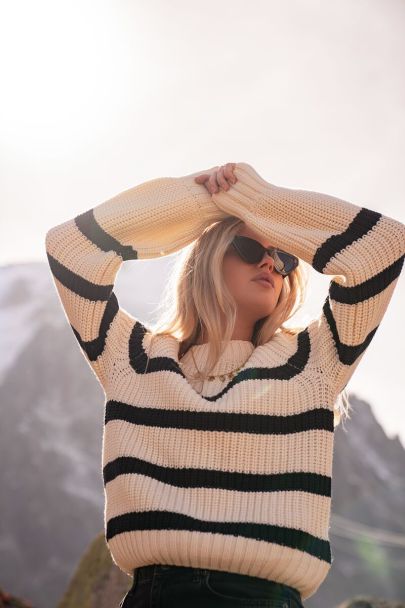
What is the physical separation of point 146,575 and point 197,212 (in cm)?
140

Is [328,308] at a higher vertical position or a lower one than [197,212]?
lower

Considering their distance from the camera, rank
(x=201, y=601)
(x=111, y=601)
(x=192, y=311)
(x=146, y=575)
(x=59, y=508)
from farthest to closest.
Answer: (x=59, y=508)
(x=111, y=601)
(x=192, y=311)
(x=146, y=575)
(x=201, y=601)

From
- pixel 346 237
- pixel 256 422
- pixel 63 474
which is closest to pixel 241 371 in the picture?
pixel 256 422

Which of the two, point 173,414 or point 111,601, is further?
point 111,601

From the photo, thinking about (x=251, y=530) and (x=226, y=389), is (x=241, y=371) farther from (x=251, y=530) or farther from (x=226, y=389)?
(x=251, y=530)

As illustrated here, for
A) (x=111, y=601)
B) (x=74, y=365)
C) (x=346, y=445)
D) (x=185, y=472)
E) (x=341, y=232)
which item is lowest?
(x=346, y=445)

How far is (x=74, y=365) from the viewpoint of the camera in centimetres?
2936

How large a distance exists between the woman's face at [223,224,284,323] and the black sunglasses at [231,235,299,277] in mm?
17

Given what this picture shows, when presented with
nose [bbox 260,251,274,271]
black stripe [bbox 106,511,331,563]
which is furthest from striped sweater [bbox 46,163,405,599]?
nose [bbox 260,251,274,271]

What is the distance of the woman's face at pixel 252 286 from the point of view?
104 inches

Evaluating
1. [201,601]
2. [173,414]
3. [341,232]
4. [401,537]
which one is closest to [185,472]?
[173,414]

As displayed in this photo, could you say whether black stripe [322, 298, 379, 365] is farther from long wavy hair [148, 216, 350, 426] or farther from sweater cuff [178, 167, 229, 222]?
sweater cuff [178, 167, 229, 222]

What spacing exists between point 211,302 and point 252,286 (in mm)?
170

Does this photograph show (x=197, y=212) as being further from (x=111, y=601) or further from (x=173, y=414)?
(x=111, y=601)
